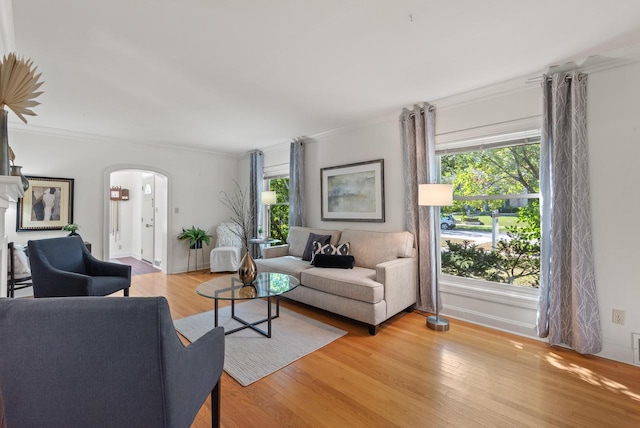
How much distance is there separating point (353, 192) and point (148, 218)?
5.17m

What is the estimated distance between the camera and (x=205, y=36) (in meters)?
2.03

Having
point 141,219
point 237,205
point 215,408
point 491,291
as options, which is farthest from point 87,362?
point 141,219

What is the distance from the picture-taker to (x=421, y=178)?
10.8 feet

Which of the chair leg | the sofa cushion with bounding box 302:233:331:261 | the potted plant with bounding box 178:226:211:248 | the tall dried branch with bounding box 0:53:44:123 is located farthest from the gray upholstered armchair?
the potted plant with bounding box 178:226:211:248

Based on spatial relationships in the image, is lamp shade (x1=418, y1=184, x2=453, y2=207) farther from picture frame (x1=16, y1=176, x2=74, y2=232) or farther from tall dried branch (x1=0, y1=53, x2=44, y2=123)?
picture frame (x1=16, y1=176, x2=74, y2=232)

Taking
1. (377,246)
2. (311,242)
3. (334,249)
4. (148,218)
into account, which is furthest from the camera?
(148,218)

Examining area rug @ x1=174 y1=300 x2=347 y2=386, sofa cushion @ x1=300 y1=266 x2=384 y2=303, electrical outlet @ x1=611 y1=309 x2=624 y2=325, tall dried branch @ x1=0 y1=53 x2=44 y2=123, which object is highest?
tall dried branch @ x1=0 y1=53 x2=44 y2=123

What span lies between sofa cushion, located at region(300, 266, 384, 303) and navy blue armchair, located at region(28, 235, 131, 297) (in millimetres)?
2022

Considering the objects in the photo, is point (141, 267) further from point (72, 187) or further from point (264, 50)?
point (264, 50)

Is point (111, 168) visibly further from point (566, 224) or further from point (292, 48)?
point (566, 224)

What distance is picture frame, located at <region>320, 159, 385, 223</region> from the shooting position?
3.88m

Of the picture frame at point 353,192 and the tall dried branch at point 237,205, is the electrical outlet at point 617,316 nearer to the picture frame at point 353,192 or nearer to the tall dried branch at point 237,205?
the picture frame at point 353,192

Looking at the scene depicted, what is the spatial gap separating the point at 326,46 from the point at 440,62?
1.00 metres

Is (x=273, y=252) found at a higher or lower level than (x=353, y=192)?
lower
